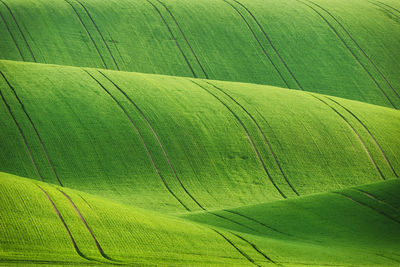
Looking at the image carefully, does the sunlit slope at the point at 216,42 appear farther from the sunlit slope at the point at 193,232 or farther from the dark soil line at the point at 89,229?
the dark soil line at the point at 89,229

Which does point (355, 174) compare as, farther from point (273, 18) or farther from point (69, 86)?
point (273, 18)

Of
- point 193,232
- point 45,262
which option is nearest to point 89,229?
point 45,262

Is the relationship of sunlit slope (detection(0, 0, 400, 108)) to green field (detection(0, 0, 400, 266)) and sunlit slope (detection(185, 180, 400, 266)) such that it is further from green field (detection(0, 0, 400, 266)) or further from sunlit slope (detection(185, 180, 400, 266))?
sunlit slope (detection(185, 180, 400, 266))

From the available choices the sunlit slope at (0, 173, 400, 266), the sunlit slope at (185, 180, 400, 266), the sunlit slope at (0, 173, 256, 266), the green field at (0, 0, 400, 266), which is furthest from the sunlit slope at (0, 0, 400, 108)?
the sunlit slope at (0, 173, 256, 266)

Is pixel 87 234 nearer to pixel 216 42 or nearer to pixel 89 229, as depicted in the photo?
pixel 89 229

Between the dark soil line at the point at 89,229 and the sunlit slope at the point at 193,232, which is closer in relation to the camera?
the sunlit slope at the point at 193,232

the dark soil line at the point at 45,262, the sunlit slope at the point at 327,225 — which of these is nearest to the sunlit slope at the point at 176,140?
the sunlit slope at the point at 327,225
